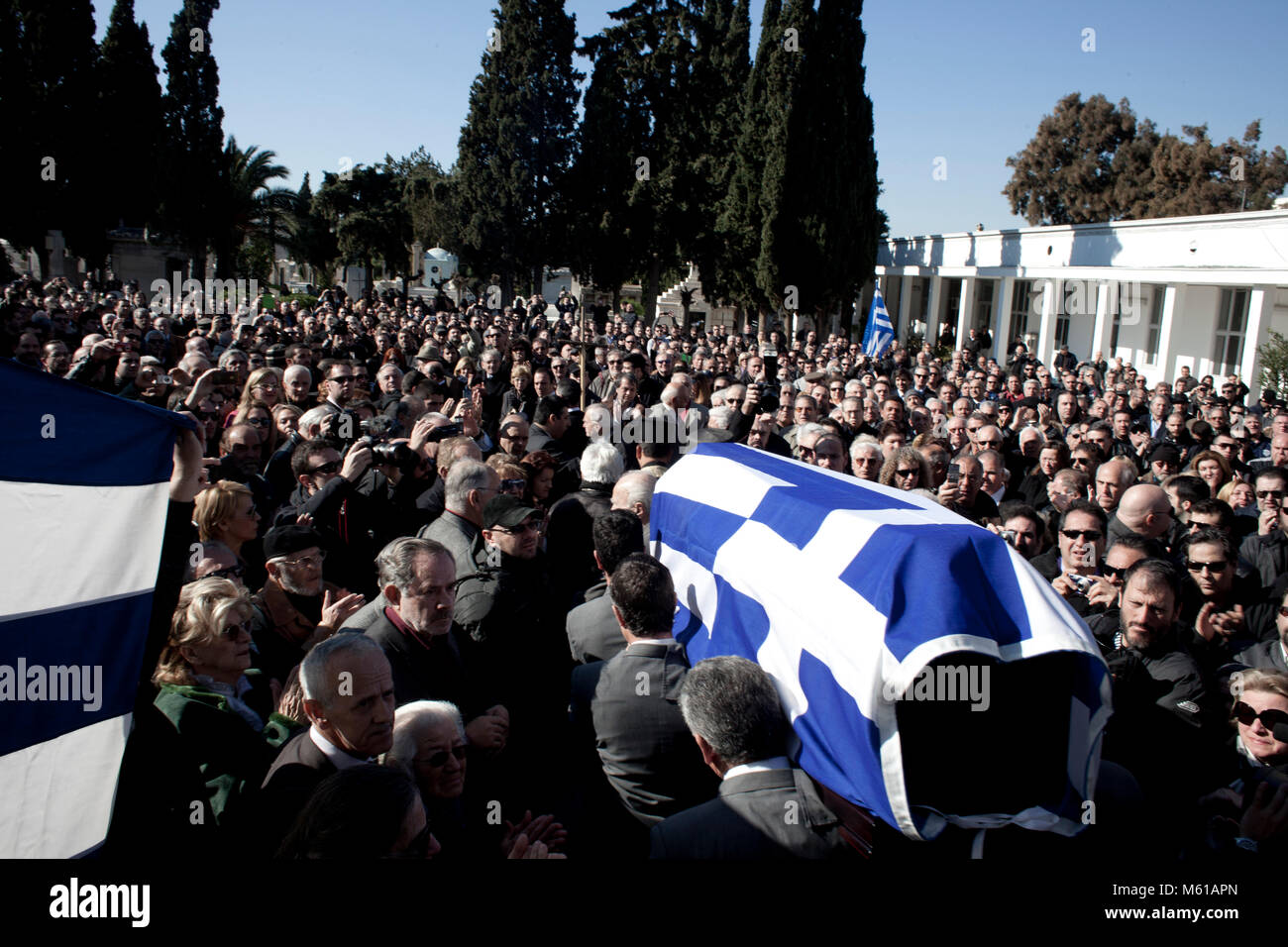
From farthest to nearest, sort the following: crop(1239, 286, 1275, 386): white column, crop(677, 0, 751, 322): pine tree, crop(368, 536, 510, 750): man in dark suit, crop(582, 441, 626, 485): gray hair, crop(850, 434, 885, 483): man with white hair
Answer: crop(677, 0, 751, 322): pine tree
crop(1239, 286, 1275, 386): white column
crop(850, 434, 885, 483): man with white hair
crop(582, 441, 626, 485): gray hair
crop(368, 536, 510, 750): man in dark suit

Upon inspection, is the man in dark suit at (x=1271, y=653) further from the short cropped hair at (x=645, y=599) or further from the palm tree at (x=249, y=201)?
the palm tree at (x=249, y=201)

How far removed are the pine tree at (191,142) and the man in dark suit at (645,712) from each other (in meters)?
32.4

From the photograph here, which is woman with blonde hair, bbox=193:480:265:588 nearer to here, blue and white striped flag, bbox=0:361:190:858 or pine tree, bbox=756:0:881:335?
blue and white striped flag, bbox=0:361:190:858

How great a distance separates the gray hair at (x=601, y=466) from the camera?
4.86 metres

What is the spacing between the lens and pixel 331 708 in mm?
2354

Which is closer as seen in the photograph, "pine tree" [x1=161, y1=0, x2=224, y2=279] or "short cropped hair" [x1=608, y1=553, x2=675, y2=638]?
"short cropped hair" [x1=608, y1=553, x2=675, y2=638]

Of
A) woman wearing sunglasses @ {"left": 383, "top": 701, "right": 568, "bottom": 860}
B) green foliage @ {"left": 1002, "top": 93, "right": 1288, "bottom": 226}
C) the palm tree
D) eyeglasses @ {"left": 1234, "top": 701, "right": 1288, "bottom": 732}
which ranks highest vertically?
green foliage @ {"left": 1002, "top": 93, "right": 1288, "bottom": 226}

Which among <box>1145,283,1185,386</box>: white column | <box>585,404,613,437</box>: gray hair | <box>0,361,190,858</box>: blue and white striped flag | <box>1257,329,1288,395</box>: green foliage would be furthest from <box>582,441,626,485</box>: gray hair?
<box>1145,283,1185,386</box>: white column

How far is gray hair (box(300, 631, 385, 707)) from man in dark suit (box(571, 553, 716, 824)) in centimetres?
78

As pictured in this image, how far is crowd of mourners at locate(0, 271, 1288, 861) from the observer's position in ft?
7.70

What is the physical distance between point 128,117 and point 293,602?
33315 mm

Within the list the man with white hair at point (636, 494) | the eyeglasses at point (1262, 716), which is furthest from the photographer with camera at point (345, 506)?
the eyeglasses at point (1262, 716)

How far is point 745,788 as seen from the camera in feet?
7.57

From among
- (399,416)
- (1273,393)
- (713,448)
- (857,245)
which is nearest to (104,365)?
(399,416)
